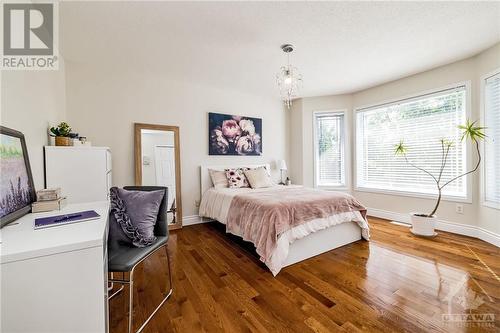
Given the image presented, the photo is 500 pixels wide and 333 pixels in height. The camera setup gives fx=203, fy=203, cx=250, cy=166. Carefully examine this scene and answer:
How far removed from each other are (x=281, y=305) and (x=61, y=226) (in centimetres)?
157

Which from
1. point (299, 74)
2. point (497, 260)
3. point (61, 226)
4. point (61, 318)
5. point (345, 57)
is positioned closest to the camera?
point (61, 318)

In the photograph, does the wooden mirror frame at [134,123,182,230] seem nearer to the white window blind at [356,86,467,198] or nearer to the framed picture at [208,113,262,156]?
the framed picture at [208,113,262,156]

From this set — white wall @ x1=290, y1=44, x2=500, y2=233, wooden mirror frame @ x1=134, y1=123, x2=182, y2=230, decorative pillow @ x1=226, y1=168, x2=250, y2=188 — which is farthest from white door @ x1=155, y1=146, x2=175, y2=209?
white wall @ x1=290, y1=44, x2=500, y2=233

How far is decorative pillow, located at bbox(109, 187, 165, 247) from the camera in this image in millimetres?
1497

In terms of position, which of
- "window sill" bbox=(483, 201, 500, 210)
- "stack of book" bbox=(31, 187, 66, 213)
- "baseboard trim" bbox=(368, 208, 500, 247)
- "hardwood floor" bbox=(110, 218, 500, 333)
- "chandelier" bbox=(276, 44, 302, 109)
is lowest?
"hardwood floor" bbox=(110, 218, 500, 333)

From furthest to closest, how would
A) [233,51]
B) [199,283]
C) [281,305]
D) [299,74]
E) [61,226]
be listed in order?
[299,74] < [233,51] < [199,283] < [281,305] < [61,226]

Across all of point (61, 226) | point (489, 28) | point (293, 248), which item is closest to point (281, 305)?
point (293, 248)

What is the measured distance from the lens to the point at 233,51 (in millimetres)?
2643

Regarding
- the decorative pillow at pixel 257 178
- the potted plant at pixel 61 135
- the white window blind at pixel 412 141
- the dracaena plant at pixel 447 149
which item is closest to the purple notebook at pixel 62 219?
the potted plant at pixel 61 135

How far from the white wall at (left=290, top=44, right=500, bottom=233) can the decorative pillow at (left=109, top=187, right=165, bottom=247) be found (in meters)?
3.58

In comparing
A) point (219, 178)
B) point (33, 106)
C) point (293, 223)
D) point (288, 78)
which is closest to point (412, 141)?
point (288, 78)

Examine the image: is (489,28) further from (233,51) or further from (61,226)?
(61,226)

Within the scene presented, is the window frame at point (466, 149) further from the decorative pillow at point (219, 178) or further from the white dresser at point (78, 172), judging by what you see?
the white dresser at point (78, 172)

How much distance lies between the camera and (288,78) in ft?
8.04
